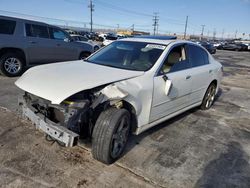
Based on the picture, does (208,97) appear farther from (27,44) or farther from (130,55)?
(27,44)

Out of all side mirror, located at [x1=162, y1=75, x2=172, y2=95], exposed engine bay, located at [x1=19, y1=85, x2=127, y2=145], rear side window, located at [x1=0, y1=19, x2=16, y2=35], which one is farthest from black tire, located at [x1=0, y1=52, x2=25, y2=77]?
side mirror, located at [x1=162, y1=75, x2=172, y2=95]

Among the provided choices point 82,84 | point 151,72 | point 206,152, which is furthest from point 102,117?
point 206,152

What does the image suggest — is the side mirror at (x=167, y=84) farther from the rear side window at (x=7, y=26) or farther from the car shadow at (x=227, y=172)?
the rear side window at (x=7, y=26)

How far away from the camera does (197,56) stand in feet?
15.1

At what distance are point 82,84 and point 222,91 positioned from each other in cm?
631

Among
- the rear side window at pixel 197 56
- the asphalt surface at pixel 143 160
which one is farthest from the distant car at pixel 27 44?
the rear side window at pixel 197 56

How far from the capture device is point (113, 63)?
12.2ft

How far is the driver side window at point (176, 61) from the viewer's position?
362cm

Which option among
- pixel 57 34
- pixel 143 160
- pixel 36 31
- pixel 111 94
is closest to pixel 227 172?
pixel 143 160

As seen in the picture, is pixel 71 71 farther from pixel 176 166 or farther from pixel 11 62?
pixel 11 62

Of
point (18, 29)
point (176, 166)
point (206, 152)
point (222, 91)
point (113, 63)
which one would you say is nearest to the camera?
point (176, 166)

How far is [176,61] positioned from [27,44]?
17.4ft

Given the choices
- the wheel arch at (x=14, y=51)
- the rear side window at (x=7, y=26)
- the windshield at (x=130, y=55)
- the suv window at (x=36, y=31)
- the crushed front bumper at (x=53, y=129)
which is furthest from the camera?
the suv window at (x=36, y=31)

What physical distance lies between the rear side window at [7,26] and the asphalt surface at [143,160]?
11.5 feet
